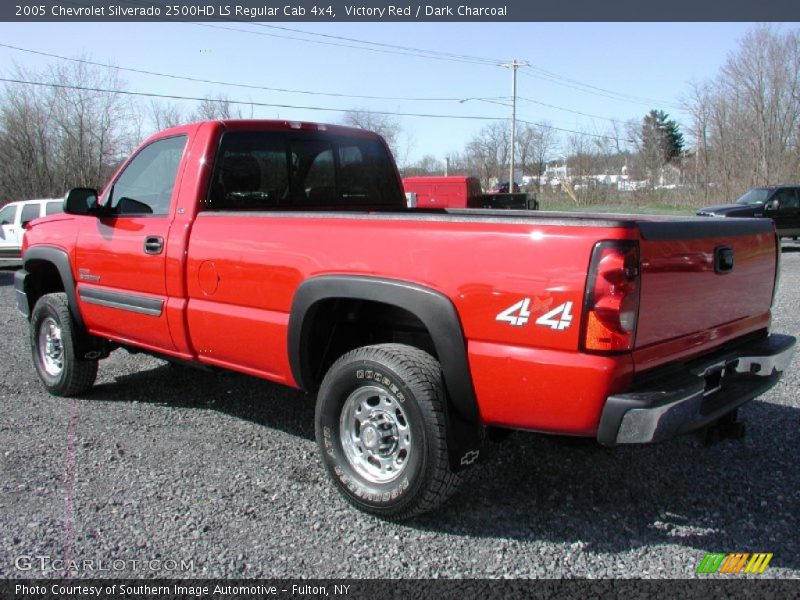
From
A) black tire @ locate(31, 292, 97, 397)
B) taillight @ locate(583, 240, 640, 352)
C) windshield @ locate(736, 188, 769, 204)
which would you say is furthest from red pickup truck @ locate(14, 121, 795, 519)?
windshield @ locate(736, 188, 769, 204)

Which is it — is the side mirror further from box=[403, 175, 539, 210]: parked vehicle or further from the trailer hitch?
box=[403, 175, 539, 210]: parked vehicle

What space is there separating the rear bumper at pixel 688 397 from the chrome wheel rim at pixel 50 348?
4.32 meters

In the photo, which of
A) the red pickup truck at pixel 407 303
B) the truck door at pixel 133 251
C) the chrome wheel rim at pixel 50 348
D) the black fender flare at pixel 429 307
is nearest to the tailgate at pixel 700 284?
the red pickup truck at pixel 407 303

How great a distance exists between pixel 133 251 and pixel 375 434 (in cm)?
213

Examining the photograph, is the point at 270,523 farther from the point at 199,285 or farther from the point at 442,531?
the point at 199,285

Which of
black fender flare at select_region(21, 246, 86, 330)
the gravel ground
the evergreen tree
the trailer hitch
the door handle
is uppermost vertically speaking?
the evergreen tree

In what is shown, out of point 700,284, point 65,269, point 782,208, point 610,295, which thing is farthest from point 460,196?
point 610,295

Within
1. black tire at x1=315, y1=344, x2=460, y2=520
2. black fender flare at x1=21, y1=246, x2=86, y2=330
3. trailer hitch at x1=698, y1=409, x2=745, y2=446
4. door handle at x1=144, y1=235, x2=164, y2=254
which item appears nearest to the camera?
black tire at x1=315, y1=344, x2=460, y2=520

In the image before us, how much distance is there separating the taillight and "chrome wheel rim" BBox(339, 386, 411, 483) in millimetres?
980

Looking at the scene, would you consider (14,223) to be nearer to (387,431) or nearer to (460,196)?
(460,196)

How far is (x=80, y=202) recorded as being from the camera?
4.61 m

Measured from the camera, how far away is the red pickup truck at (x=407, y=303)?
2598 millimetres

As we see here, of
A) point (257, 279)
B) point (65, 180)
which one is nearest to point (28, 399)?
point (257, 279)

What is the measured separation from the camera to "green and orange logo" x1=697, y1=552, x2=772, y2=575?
2.82 meters
